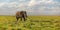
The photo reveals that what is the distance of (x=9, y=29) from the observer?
7.79m

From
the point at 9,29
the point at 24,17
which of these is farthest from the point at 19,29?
the point at 24,17

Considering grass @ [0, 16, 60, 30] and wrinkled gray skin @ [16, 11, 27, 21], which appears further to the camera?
wrinkled gray skin @ [16, 11, 27, 21]

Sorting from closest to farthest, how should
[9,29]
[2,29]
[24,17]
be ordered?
1. [9,29]
2. [2,29]
3. [24,17]

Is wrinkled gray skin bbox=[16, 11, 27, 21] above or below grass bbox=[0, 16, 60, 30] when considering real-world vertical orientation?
above

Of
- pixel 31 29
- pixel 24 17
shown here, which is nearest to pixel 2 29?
pixel 31 29

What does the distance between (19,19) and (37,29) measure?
5786 mm

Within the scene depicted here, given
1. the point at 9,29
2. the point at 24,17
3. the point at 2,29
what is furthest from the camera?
the point at 24,17

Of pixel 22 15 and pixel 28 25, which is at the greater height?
pixel 22 15

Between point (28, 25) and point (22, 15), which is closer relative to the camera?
point (28, 25)

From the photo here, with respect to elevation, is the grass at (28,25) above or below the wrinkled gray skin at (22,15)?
below

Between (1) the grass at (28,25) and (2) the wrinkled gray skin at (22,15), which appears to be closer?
(1) the grass at (28,25)

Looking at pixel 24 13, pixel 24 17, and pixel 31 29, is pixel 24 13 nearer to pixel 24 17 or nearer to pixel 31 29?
pixel 24 17

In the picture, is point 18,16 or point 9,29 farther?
point 18,16

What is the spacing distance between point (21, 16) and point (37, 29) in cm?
524
